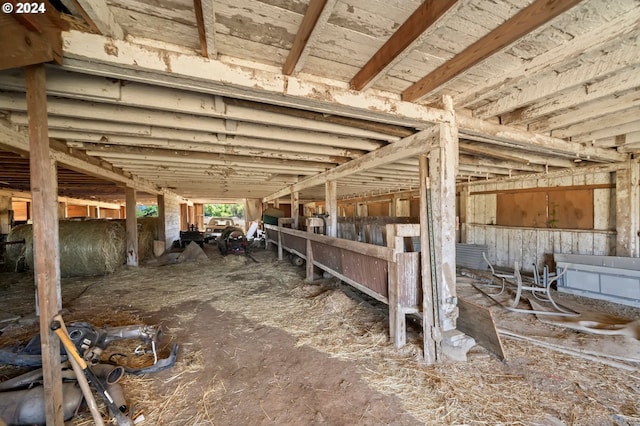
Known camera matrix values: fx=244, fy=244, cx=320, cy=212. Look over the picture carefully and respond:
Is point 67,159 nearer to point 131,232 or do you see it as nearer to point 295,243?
point 131,232

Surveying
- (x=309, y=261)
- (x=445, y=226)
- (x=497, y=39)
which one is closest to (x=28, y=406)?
(x=445, y=226)

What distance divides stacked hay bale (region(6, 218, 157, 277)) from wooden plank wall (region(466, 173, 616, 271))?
9855 mm

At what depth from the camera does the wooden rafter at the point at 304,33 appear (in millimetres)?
1297

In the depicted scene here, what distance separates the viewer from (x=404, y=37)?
1528 mm

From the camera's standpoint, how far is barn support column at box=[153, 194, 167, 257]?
331 inches

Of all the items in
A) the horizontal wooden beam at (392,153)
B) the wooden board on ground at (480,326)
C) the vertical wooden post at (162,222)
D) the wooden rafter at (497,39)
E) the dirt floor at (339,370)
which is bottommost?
the dirt floor at (339,370)

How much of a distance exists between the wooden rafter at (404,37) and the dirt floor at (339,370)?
2.50 metres

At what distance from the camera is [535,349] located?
2650 mm

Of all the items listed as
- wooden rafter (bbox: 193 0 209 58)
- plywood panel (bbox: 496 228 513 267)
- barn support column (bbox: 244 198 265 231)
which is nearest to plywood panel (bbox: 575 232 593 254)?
plywood panel (bbox: 496 228 513 267)

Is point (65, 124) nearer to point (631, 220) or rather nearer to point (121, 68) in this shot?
point (121, 68)

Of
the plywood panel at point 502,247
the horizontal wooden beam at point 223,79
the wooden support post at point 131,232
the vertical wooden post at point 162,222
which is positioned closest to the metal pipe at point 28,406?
the horizontal wooden beam at point 223,79

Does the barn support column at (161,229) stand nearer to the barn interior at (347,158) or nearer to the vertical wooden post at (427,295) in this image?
the barn interior at (347,158)

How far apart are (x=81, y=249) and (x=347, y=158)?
628cm

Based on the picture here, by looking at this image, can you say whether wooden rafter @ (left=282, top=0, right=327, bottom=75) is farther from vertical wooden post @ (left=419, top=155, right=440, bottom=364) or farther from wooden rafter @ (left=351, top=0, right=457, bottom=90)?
vertical wooden post @ (left=419, top=155, right=440, bottom=364)
